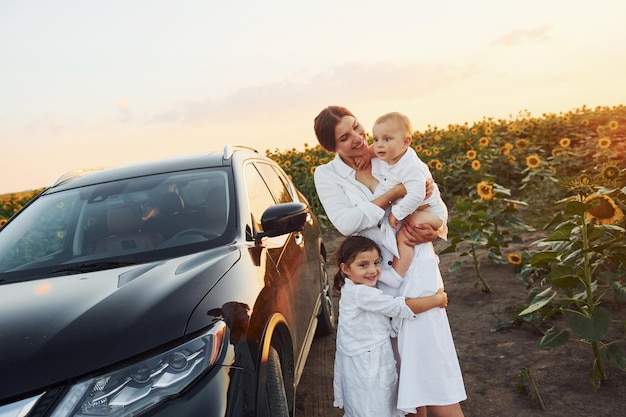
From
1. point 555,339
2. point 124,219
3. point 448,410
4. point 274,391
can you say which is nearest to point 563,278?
point 555,339

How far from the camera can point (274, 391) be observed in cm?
232

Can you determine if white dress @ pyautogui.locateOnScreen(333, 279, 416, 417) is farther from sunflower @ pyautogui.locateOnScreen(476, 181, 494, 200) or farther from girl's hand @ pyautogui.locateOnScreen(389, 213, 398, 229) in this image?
sunflower @ pyautogui.locateOnScreen(476, 181, 494, 200)

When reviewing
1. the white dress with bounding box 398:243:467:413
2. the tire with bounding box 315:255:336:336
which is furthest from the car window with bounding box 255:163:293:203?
the white dress with bounding box 398:243:467:413

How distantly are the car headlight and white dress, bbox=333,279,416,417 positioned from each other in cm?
83

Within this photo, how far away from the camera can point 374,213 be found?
2.58m

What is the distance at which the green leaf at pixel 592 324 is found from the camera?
306cm

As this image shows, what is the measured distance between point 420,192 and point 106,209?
182cm

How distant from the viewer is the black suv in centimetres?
177

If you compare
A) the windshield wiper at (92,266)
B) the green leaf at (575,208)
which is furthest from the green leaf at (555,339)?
the windshield wiper at (92,266)

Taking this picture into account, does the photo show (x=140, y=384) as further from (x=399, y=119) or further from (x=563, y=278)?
(x=563, y=278)

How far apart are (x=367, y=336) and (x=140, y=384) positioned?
3.67 ft

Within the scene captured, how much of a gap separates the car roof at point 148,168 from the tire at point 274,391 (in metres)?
1.41

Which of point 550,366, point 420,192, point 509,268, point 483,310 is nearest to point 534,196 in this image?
point 509,268

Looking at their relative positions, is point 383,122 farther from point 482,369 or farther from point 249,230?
point 482,369
